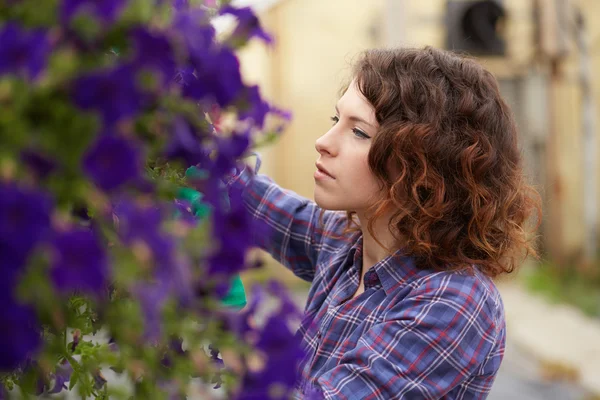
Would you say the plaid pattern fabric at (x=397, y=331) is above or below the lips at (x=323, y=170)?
below

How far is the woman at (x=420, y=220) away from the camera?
1064 millimetres

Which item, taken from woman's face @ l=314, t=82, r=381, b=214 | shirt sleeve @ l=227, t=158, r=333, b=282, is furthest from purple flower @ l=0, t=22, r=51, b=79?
shirt sleeve @ l=227, t=158, r=333, b=282

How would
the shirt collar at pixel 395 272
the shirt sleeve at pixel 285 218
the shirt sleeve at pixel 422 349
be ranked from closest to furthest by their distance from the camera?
the shirt sleeve at pixel 422 349 → the shirt collar at pixel 395 272 → the shirt sleeve at pixel 285 218

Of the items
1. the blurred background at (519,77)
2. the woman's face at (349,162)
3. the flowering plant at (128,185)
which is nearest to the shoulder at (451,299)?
the woman's face at (349,162)

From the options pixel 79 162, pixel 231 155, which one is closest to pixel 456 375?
pixel 231 155

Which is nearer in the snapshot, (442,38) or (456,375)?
(456,375)

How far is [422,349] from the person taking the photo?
1048 millimetres

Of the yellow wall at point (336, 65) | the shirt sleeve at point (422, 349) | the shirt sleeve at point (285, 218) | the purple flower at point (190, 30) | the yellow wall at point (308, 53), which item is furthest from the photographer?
the yellow wall at point (308, 53)

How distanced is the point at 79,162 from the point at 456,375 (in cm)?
77

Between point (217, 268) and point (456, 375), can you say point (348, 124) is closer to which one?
point (456, 375)

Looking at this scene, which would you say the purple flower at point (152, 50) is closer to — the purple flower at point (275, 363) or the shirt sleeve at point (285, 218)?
the purple flower at point (275, 363)

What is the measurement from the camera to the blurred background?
5988 millimetres

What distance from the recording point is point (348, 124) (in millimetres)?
1217

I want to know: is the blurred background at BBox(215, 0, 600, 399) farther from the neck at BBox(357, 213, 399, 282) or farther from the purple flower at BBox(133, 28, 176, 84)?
the purple flower at BBox(133, 28, 176, 84)
